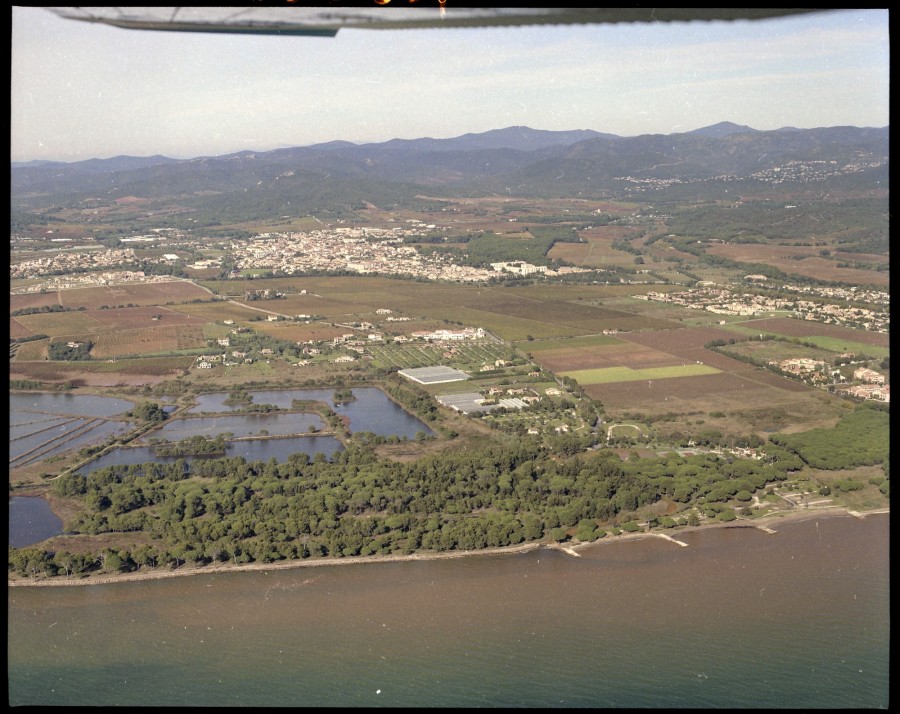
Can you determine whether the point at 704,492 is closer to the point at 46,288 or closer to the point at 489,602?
the point at 489,602

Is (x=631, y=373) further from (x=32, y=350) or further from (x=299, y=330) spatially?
(x=32, y=350)

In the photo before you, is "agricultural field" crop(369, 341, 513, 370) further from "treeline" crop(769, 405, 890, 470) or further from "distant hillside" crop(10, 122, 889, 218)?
"distant hillside" crop(10, 122, 889, 218)

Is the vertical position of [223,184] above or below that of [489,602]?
above

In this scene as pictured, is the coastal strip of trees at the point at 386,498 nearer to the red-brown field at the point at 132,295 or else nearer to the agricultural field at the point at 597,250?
the red-brown field at the point at 132,295

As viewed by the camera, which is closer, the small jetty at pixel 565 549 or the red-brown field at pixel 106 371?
the small jetty at pixel 565 549

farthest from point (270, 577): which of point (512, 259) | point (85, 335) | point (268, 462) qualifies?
point (512, 259)

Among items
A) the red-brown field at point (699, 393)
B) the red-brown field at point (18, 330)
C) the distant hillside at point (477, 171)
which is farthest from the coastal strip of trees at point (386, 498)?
the distant hillside at point (477, 171)

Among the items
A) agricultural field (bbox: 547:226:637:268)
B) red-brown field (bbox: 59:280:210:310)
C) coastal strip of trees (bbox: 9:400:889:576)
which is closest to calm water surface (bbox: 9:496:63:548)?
coastal strip of trees (bbox: 9:400:889:576)

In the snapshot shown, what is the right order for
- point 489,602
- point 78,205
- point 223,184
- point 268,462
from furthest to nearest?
point 223,184, point 78,205, point 268,462, point 489,602

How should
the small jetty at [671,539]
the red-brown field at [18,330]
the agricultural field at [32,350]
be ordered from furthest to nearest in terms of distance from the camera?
the red-brown field at [18,330] < the agricultural field at [32,350] < the small jetty at [671,539]
